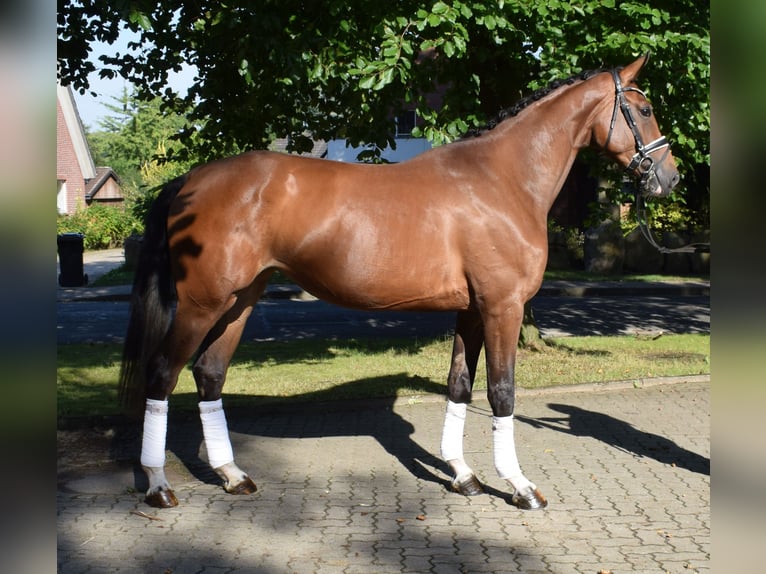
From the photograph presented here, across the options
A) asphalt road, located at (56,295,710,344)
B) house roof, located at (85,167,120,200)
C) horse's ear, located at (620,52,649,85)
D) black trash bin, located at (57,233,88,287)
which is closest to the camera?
horse's ear, located at (620,52,649,85)

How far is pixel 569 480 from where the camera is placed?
242 inches

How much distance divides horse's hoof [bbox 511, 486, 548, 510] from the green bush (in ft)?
107

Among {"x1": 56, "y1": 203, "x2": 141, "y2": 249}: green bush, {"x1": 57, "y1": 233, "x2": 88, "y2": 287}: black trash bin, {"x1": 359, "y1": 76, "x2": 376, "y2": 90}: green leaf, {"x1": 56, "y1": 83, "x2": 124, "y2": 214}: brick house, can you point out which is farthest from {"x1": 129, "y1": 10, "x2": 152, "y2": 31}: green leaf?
{"x1": 56, "y1": 203, "x2": 141, "y2": 249}: green bush

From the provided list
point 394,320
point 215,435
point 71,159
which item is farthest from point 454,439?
point 71,159

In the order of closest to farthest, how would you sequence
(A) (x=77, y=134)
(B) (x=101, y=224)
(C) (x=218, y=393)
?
(C) (x=218, y=393) < (B) (x=101, y=224) < (A) (x=77, y=134)

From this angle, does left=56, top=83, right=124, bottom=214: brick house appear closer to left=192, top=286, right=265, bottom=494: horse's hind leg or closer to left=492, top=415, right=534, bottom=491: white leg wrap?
left=192, top=286, right=265, bottom=494: horse's hind leg

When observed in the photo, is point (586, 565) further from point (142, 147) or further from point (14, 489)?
point (142, 147)

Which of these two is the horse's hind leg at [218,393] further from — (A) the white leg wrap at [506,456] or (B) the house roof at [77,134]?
(B) the house roof at [77,134]

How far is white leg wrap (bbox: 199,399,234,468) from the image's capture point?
19.1 ft

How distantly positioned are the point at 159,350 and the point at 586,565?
3.04 meters

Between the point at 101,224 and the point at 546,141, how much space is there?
33.6 m

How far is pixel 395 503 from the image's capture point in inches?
222

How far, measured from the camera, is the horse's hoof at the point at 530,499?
5.49 metres

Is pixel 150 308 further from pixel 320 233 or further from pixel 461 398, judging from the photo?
pixel 461 398
